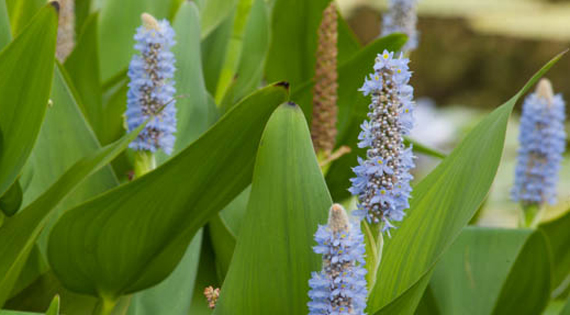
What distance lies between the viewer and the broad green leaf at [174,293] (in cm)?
95

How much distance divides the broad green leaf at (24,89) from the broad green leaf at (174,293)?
23 centimetres

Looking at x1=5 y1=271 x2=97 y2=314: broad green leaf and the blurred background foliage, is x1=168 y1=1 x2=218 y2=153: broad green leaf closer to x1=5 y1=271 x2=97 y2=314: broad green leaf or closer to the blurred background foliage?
x1=5 y1=271 x2=97 y2=314: broad green leaf

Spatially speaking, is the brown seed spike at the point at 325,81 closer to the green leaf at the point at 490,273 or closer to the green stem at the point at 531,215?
the green leaf at the point at 490,273

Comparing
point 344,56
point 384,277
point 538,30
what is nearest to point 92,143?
point 384,277

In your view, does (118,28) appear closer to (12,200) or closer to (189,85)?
(189,85)

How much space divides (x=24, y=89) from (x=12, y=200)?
11cm

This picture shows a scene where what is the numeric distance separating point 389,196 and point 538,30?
7072mm

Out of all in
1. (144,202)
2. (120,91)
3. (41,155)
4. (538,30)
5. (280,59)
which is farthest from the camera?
(538,30)

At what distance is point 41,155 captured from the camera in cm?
97

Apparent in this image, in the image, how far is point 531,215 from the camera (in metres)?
1.30

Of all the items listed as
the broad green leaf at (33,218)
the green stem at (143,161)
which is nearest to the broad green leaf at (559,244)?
the green stem at (143,161)

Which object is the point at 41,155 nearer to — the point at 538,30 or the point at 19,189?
the point at 19,189

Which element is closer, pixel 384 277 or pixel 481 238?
pixel 384 277

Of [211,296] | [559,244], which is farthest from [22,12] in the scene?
[559,244]
